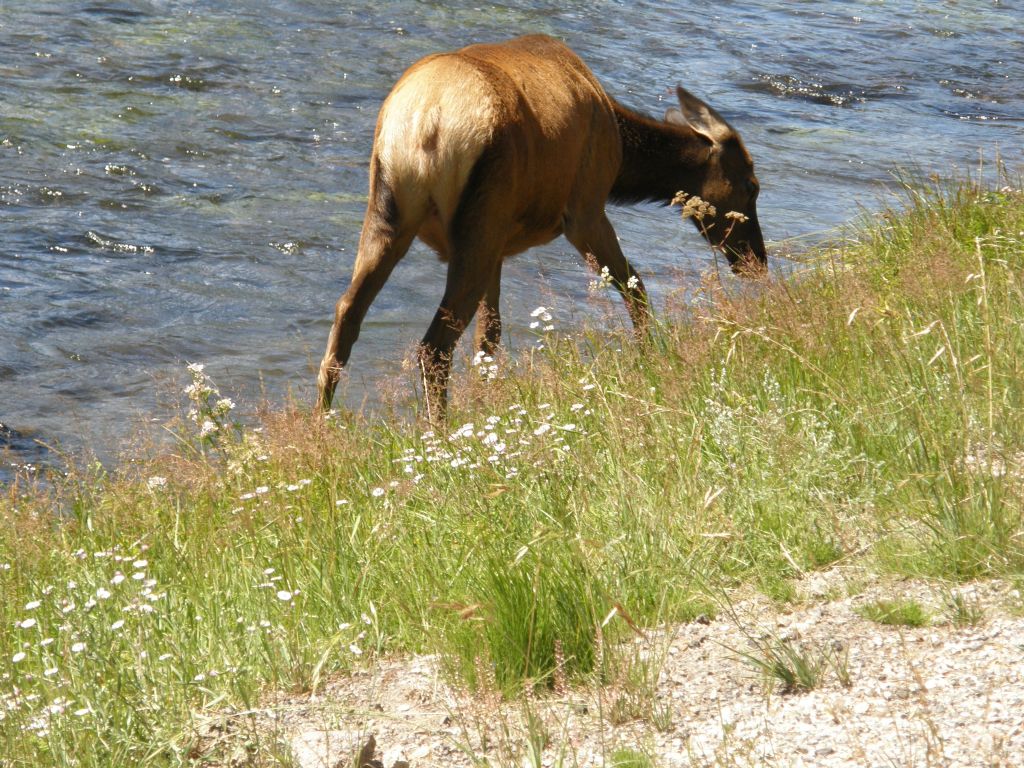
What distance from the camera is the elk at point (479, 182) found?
688 cm

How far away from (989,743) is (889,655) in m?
0.52

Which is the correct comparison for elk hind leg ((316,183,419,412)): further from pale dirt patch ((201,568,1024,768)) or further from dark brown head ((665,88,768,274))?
dark brown head ((665,88,768,274))

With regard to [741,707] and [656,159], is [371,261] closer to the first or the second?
[656,159]

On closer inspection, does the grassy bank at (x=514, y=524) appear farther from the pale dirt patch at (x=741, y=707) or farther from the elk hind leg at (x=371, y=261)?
the elk hind leg at (x=371, y=261)

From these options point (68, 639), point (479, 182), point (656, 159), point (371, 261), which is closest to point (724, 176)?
point (656, 159)

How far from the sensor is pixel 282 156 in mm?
13016

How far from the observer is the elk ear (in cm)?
1022

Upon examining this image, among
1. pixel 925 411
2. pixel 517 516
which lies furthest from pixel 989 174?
pixel 517 516

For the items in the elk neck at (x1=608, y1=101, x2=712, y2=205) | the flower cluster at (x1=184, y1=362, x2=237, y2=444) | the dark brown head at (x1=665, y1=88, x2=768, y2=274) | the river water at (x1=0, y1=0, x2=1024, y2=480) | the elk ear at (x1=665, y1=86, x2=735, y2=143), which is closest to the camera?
the flower cluster at (x1=184, y1=362, x2=237, y2=444)

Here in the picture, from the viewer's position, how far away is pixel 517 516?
449 centimetres

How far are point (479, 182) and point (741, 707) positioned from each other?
3.97m

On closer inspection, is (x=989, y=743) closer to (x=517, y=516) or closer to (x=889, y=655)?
(x=889, y=655)

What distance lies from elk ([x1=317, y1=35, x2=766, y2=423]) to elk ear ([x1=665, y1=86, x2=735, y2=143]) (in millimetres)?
1517

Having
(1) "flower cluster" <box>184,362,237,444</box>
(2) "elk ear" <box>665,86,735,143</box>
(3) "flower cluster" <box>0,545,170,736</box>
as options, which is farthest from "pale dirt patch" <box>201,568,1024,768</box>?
(2) "elk ear" <box>665,86,735,143</box>
